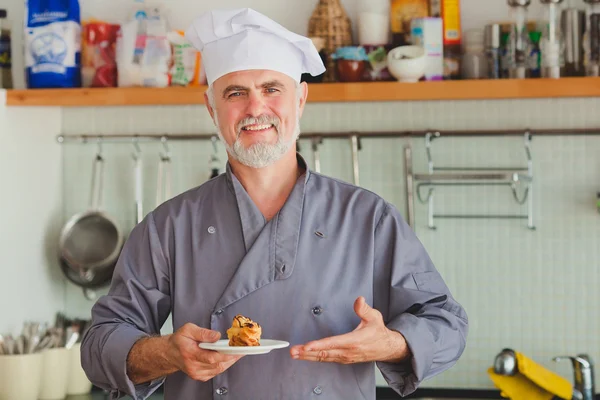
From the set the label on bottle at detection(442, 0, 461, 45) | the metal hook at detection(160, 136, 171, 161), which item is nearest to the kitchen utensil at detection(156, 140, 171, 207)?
the metal hook at detection(160, 136, 171, 161)

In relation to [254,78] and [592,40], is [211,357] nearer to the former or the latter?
[254,78]

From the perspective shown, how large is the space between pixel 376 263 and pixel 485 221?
45.3 inches

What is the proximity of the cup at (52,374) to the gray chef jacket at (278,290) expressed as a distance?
107 cm

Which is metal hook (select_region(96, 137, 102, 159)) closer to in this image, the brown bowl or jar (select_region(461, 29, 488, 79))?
the brown bowl

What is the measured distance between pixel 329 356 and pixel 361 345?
5 cm

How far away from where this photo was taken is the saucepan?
273 centimetres

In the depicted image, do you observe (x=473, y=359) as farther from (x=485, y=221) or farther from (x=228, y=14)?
(x=228, y=14)

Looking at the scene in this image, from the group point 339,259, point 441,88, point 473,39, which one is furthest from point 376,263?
point 473,39

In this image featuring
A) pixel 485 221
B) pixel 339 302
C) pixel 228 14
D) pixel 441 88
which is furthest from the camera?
pixel 485 221

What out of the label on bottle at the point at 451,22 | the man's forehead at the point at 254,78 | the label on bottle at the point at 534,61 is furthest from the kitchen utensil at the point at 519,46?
the man's forehead at the point at 254,78

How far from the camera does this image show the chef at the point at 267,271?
58.1 inches

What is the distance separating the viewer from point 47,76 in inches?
104

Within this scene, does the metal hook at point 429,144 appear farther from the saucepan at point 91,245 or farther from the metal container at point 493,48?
the saucepan at point 91,245

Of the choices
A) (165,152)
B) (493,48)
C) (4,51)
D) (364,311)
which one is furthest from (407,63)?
(364,311)
